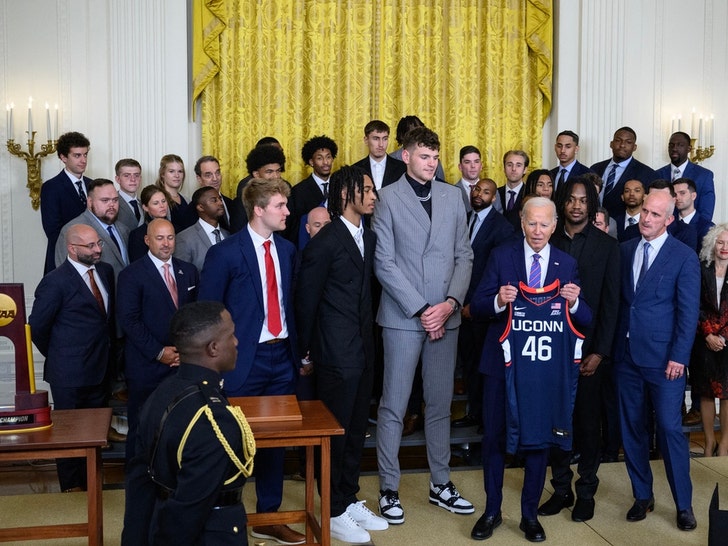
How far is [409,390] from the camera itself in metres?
4.79

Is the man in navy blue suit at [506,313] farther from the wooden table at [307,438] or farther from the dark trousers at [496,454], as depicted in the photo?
the wooden table at [307,438]

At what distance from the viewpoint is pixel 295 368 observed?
4.42 m

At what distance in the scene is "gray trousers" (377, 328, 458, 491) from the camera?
474 centimetres

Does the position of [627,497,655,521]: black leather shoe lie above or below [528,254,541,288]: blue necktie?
below

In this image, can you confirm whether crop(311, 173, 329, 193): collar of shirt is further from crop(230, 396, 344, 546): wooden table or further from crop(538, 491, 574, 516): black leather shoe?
crop(538, 491, 574, 516): black leather shoe

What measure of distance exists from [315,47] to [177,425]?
5.35 metres

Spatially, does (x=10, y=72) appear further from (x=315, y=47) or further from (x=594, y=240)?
(x=594, y=240)

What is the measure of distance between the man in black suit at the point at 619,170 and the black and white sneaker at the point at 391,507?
118 inches

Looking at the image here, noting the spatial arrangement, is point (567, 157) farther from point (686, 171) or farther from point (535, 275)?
point (535, 275)

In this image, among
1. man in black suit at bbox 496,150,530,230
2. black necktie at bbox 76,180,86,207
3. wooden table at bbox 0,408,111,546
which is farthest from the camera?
man in black suit at bbox 496,150,530,230

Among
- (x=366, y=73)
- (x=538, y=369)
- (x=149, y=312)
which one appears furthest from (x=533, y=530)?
(x=366, y=73)

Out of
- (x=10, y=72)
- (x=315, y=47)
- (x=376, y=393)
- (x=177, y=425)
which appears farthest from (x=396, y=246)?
(x=10, y=72)

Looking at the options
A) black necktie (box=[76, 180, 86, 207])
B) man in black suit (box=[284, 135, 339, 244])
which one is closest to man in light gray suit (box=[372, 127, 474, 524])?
man in black suit (box=[284, 135, 339, 244])

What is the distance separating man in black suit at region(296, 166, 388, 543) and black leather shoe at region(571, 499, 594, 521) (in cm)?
99
